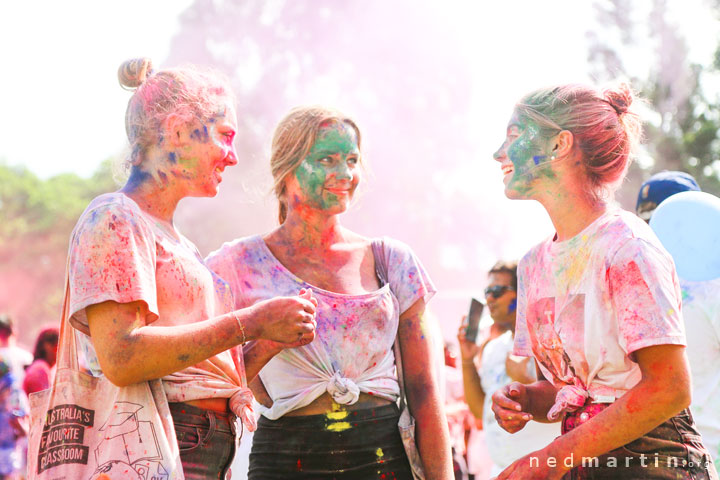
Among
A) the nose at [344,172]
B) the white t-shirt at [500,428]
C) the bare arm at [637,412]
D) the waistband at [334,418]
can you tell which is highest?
the nose at [344,172]

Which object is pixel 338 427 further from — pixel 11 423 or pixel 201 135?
pixel 11 423

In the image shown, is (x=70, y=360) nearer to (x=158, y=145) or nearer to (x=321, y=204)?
(x=158, y=145)

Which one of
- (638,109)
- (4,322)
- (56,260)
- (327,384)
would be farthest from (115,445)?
(56,260)

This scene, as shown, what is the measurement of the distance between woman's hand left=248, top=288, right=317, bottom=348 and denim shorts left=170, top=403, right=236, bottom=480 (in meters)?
0.32

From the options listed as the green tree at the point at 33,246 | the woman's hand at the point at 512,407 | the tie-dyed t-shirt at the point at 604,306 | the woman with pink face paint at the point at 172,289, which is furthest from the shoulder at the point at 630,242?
the green tree at the point at 33,246

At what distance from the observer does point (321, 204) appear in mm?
3174

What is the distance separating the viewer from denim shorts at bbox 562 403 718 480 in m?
2.17

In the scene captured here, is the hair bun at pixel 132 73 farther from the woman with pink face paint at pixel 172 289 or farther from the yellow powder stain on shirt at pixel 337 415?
the yellow powder stain on shirt at pixel 337 415

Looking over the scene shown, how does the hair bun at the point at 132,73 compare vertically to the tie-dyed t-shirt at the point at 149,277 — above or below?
above

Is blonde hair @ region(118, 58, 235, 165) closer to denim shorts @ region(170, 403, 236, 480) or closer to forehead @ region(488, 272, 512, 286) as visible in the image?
denim shorts @ region(170, 403, 236, 480)

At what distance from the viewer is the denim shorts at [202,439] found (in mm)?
2318

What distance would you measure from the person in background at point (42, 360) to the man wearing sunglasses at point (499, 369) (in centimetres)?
374

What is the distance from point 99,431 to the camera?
86.5 inches

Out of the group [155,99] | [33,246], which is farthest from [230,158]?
[33,246]
